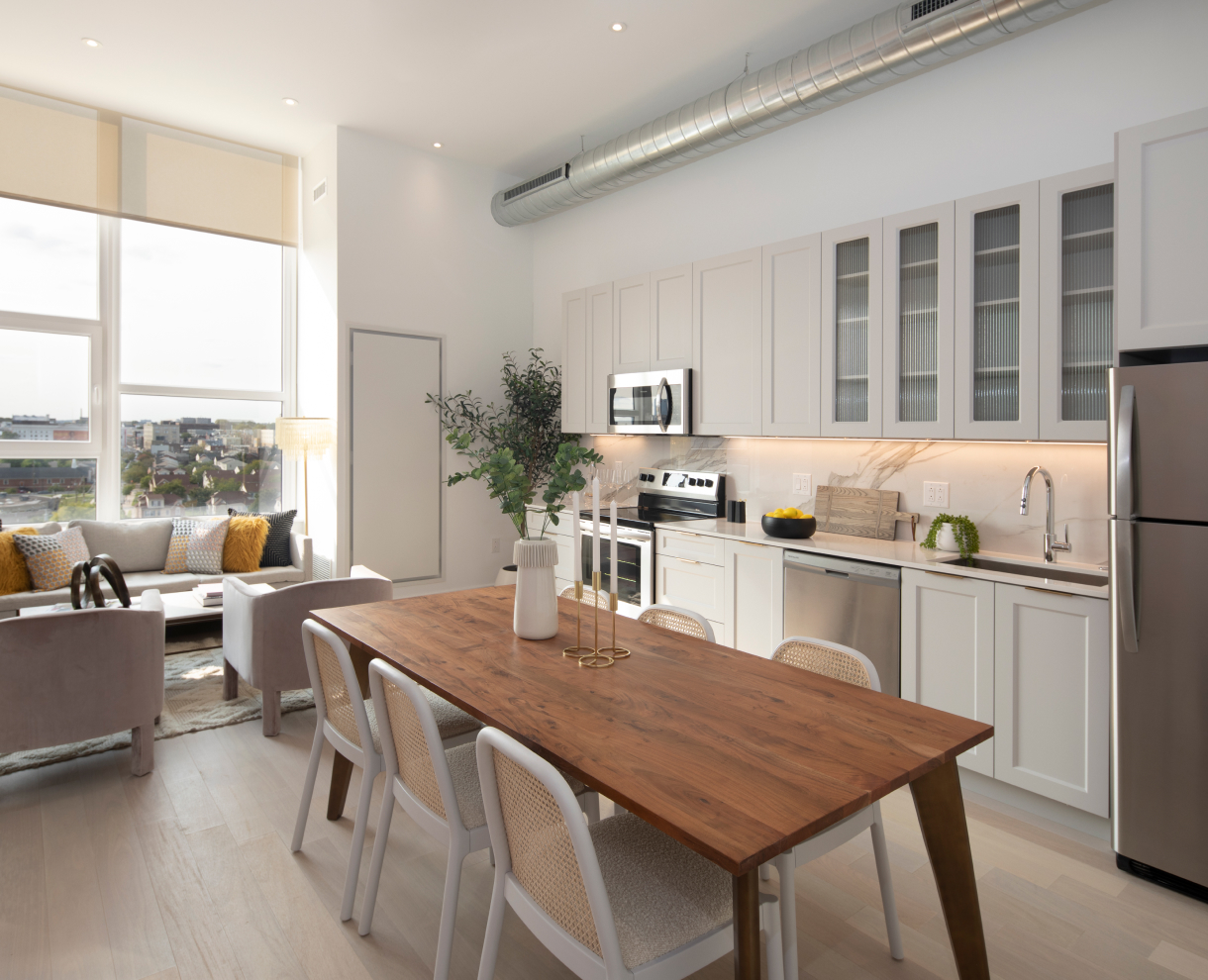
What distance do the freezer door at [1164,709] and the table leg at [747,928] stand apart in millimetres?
1780

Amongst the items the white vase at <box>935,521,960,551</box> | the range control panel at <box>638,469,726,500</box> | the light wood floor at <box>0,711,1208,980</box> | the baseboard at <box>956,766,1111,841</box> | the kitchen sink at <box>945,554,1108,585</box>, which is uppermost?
the range control panel at <box>638,469,726,500</box>

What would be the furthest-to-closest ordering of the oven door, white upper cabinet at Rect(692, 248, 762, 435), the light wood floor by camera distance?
the oven door < white upper cabinet at Rect(692, 248, 762, 435) < the light wood floor

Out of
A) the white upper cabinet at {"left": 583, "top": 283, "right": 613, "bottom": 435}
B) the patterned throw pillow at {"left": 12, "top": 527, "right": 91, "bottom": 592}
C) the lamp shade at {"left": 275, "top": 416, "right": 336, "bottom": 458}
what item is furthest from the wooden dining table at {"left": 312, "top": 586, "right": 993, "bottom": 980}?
the patterned throw pillow at {"left": 12, "top": 527, "right": 91, "bottom": 592}

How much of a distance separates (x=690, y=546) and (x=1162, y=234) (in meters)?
2.37

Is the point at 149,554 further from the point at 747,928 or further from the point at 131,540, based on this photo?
the point at 747,928

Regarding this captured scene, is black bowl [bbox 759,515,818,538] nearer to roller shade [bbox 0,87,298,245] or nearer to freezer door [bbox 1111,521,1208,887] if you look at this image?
freezer door [bbox 1111,521,1208,887]

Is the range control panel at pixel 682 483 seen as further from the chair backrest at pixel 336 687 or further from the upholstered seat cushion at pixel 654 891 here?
the upholstered seat cushion at pixel 654 891

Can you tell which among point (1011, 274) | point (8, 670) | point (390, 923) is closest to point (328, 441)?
point (8, 670)

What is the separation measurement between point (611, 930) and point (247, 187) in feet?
19.2

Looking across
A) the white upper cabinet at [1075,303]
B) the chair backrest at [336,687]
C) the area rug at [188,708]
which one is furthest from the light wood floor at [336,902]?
the white upper cabinet at [1075,303]

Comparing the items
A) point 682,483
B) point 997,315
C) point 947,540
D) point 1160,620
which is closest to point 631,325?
point 682,483

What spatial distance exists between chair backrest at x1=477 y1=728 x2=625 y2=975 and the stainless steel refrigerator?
1.89 metres

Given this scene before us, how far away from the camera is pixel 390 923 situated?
2.03m

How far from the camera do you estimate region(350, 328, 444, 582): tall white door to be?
17.1ft
